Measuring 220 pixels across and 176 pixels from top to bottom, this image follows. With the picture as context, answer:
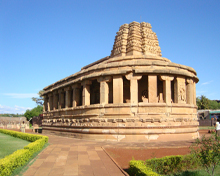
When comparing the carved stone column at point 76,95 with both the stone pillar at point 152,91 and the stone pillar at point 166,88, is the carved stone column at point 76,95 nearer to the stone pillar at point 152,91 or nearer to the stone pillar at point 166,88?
the stone pillar at point 152,91

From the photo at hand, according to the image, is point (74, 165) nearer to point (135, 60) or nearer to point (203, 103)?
point (135, 60)

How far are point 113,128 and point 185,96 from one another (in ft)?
20.9

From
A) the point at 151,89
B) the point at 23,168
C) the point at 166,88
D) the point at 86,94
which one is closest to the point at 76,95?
the point at 86,94

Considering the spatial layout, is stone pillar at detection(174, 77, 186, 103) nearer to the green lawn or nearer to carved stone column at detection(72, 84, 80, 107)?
carved stone column at detection(72, 84, 80, 107)

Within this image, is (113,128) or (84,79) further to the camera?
(84,79)

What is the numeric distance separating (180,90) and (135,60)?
166 inches

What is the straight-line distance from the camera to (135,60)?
16969 mm

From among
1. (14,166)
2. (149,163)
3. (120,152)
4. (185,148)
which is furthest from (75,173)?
(185,148)

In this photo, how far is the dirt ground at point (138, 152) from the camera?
31.5ft

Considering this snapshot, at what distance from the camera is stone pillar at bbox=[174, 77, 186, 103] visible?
16.9 meters

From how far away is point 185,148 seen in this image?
12.0 m

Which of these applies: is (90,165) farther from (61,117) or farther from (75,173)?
(61,117)

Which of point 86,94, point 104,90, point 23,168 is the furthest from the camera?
point 86,94

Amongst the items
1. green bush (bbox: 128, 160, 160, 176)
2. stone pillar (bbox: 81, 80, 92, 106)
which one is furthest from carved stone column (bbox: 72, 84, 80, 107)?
green bush (bbox: 128, 160, 160, 176)
